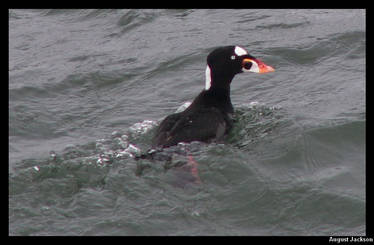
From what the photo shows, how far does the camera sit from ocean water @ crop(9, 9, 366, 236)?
6320mm

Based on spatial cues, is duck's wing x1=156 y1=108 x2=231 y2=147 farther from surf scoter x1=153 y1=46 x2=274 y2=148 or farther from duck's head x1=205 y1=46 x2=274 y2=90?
duck's head x1=205 y1=46 x2=274 y2=90

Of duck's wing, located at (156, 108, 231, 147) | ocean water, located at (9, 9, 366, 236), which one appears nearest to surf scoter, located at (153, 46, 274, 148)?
duck's wing, located at (156, 108, 231, 147)

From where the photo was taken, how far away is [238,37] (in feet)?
35.7

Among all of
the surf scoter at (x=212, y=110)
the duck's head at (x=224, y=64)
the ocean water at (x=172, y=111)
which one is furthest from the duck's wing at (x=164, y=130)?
the duck's head at (x=224, y=64)

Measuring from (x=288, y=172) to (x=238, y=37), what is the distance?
4192 mm

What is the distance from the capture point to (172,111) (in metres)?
8.94

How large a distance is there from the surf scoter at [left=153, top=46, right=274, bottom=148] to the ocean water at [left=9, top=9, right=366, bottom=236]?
0.16 meters

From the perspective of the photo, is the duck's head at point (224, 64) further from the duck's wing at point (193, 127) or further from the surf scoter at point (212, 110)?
the duck's wing at point (193, 127)

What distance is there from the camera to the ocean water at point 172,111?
6.32 m

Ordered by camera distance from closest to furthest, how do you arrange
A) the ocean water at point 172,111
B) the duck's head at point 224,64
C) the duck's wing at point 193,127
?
the ocean water at point 172,111
the duck's wing at point 193,127
the duck's head at point 224,64

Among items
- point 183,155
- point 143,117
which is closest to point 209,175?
point 183,155

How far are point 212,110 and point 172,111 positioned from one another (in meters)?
1.15

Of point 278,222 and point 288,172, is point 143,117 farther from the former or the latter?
point 278,222

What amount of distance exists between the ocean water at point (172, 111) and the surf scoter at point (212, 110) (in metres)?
0.16
